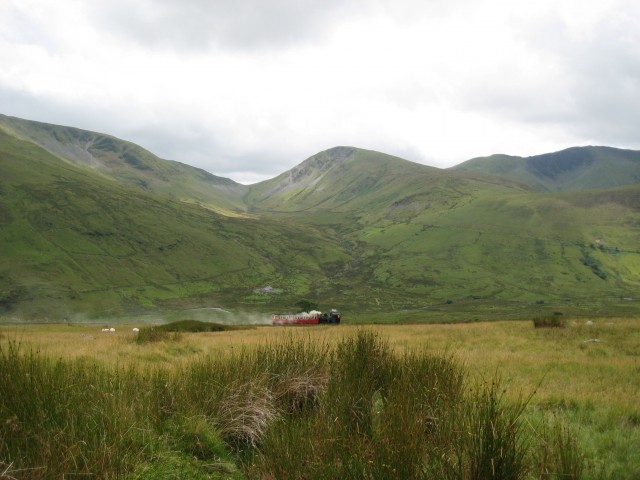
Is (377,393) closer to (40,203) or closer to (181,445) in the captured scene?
(181,445)

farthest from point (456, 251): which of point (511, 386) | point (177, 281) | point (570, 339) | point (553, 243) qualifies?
point (511, 386)

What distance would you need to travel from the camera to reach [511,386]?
11039 millimetres

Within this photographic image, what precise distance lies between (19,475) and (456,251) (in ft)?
639

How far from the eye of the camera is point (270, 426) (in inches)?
263

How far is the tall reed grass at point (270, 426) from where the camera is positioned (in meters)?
5.00

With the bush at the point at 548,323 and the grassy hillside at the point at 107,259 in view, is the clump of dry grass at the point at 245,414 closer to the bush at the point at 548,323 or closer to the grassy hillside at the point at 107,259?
the bush at the point at 548,323

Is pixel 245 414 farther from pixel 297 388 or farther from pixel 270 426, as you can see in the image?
pixel 297 388

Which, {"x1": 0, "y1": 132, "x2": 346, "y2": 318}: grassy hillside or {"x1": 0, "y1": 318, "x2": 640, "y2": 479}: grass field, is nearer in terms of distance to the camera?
{"x1": 0, "y1": 318, "x2": 640, "y2": 479}: grass field

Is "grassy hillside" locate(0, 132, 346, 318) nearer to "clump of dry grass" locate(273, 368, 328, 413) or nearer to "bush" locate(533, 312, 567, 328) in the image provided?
"bush" locate(533, 312, 567, 328)

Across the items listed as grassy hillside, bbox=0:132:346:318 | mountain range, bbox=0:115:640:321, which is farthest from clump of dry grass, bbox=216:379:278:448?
grassy hillside, bbox=0:132:346:318

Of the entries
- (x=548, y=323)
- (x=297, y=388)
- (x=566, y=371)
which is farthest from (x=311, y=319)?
(x=297, y=388)

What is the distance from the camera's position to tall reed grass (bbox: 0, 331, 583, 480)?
5.00 metres

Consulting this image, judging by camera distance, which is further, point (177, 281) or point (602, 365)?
point (177, 281)

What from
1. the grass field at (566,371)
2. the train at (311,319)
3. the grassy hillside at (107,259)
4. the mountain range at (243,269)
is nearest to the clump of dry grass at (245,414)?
the grass field at (566,371)
